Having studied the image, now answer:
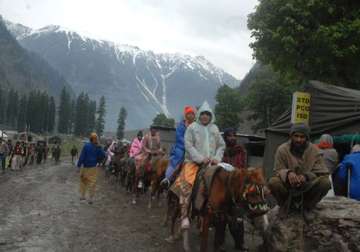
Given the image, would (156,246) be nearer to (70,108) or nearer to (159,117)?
(159,117)

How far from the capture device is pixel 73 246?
8.63 meters

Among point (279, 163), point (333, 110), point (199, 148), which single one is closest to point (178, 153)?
point (199, 148)

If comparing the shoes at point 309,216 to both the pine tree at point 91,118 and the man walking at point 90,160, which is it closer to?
the man walking at point 90,160

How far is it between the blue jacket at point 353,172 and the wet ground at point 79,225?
82.5 inches

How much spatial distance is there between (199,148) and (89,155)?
664 cm

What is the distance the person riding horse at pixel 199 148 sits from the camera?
8.64 meters

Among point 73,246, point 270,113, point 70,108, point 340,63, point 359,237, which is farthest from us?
point 70,108

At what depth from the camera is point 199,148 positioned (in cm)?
892

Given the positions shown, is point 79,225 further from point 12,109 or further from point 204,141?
point 12,109

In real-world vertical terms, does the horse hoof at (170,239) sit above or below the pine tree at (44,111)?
below

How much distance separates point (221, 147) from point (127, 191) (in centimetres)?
1079

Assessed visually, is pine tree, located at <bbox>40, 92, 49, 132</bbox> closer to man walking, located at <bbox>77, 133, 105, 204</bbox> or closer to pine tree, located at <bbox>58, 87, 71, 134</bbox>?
pine tree, located at <bbox>58, 87, 71, 134</bbox>

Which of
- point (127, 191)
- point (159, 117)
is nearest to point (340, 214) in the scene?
point (127, 191)

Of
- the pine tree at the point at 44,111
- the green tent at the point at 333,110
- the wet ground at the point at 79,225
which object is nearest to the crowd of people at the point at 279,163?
the wet ground at the point at 79,225
